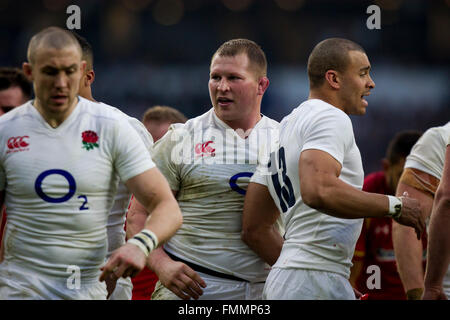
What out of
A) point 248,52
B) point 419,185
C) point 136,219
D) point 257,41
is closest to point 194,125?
point 248,52

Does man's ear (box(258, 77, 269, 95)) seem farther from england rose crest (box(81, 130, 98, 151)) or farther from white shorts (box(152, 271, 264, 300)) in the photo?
england rose crest (box(81, 130, 98, 151))

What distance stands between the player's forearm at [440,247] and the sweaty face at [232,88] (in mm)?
1340

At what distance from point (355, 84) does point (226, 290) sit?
146 centimetres

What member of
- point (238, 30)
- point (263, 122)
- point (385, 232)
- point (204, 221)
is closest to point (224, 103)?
point (263, 122)

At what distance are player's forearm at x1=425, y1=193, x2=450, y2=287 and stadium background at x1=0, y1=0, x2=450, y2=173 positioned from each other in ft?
37.1

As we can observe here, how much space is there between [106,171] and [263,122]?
149 centimetres

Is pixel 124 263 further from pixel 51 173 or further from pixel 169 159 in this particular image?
pixel 169 159

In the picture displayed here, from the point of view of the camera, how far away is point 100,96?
15461mm

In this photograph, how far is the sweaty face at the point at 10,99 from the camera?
613cm

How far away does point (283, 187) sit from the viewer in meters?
3.97

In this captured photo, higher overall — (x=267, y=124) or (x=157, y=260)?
(x=267, y=124)

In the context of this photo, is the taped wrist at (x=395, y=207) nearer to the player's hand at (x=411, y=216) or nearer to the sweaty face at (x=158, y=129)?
the player's hand at (x=411, y=216)

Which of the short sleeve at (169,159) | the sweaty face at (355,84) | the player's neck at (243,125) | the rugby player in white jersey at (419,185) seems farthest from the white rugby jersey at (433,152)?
the short sleeve at (169,159)
